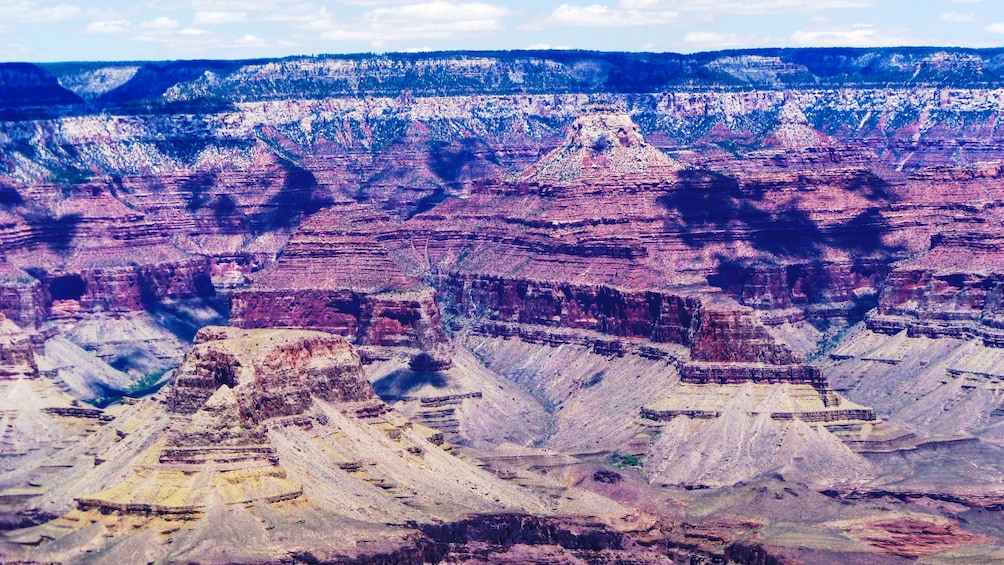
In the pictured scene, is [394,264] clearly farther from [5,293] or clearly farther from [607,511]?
[607,511]

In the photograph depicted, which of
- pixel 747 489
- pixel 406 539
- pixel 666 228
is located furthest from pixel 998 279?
pixel 406 539

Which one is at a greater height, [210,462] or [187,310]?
[210,462]

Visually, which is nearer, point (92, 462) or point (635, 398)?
point (92, 462)

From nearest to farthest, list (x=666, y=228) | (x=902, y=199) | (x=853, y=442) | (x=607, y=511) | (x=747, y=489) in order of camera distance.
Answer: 1. (x=607, y=511)
2. (x=747, y=489)
3. (x=853, y=442)
4. (x=666, y=228)
5. (x=902, y=199)

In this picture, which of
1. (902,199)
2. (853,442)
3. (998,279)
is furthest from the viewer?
(902,199)

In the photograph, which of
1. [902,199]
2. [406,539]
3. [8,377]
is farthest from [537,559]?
[902,199]

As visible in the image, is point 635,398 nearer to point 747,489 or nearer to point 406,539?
point 747,489
